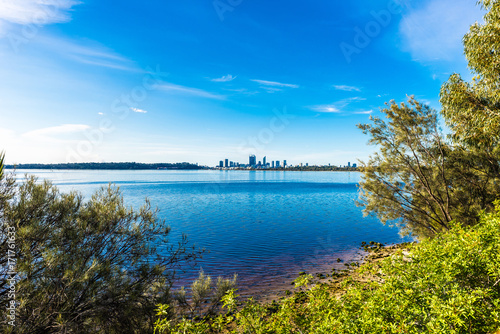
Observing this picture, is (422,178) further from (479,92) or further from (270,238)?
(270,238)

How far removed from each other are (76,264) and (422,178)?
22.4m

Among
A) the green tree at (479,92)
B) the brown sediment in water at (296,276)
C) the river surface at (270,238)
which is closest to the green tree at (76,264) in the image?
the river surface at (270,238)

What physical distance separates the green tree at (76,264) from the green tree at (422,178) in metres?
18.2

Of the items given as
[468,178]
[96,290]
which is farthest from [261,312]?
[468,178]

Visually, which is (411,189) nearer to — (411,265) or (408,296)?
(411,265)

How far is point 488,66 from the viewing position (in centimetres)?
1291

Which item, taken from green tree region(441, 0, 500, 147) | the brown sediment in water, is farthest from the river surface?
green tree region(441, 0, 500, 147)

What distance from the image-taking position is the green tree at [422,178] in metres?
18.0

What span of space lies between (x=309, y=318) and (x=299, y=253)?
2138 cm

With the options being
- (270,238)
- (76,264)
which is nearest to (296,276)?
(270,238)

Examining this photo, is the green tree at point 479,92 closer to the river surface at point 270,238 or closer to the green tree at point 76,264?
the river surface at point 270,238

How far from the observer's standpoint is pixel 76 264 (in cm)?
772

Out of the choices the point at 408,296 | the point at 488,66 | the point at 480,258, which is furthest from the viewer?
the point at 488,66

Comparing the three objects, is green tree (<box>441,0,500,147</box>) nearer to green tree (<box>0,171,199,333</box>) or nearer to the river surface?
the river surface
